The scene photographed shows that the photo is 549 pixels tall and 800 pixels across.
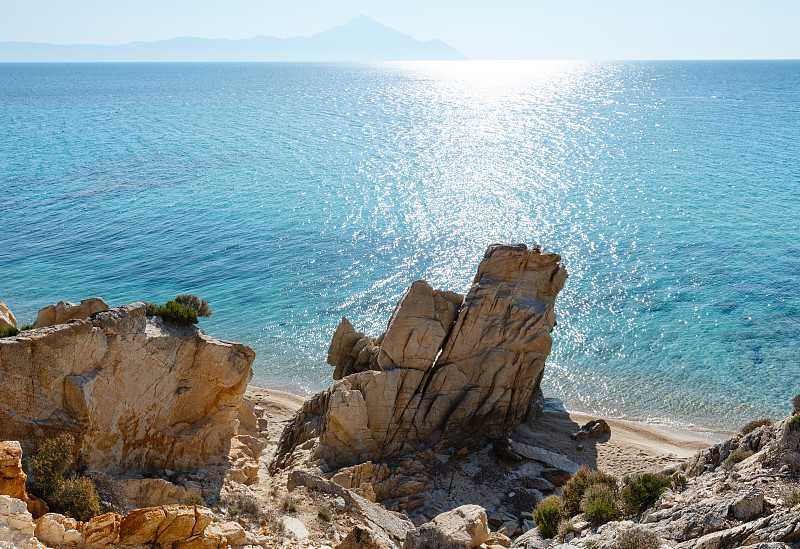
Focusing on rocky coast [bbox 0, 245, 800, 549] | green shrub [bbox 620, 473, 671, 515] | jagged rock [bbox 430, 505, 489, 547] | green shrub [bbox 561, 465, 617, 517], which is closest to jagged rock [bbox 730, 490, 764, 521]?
rocky coast [bbox 0, 245, 800, 549]

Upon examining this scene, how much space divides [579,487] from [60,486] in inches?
609

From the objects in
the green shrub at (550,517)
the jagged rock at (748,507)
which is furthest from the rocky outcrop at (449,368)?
the jagged rock at (748,507)

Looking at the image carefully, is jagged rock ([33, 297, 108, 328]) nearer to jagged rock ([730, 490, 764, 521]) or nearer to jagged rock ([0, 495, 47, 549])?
jagged rock ([0, 495, 47, 549])

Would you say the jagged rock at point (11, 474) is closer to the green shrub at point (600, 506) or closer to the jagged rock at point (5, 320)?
the jagged rock at point (5, 320)

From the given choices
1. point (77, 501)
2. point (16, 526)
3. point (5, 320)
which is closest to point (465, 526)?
point (77, 501)

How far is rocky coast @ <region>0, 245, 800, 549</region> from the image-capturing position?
15227 mm

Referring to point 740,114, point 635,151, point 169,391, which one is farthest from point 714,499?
point 740,114

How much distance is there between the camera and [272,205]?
73.2 metres

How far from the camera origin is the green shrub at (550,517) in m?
19.6

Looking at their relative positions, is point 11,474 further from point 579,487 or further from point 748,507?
point 748,507

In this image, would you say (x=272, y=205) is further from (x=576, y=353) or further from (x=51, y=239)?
(x=576, y=353)

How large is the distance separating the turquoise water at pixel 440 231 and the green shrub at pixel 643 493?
18230 millimetres

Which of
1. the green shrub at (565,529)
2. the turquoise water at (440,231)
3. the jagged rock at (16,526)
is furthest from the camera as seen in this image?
the turquoise water at (440,231)

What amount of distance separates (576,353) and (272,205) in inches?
1705
